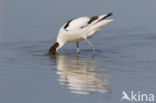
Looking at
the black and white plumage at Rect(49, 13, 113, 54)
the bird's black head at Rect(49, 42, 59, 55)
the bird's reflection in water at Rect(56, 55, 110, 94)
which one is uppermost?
the black and white plumage at Rect(49, 13, 113, 54)

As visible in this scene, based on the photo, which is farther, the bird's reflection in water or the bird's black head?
the bird's black head

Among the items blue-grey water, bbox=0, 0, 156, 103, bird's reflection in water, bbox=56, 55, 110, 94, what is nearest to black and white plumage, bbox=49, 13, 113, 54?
blue-grey water, bbox=0, 0, 156, 103

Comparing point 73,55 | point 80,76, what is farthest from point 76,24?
point 80,76

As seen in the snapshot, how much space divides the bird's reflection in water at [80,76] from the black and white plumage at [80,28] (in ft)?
2.35

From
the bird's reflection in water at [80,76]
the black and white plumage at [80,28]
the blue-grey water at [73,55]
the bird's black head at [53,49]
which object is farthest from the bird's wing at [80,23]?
the bird's reflection in water at [80,76]

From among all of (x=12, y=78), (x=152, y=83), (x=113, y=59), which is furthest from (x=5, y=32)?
(x=152, y=83)

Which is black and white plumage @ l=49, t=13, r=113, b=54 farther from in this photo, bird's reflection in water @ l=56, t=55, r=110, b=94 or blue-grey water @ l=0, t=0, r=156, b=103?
bird's reflection in water @ l=56, t=55, r=110, b=94

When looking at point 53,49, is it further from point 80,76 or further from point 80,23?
point 80,76

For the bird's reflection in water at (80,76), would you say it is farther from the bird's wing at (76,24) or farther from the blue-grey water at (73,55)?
the bird's wing at (76,24)

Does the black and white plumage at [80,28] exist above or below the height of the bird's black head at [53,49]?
above

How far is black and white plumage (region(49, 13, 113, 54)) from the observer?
13836mm

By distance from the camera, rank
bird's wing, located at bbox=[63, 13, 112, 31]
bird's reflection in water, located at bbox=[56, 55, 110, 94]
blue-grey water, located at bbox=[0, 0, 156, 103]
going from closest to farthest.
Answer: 1. blue-grey water, located at bbox=[0, 0, 156, 103]
2. bird's reflection in water, located at bbox=[56, 55, 110, 94]
3. bird's wing, located at bbox=[63, 13, 112, 31]

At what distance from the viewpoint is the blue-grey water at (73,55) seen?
9828 mm

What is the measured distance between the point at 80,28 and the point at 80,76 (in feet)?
9.58
